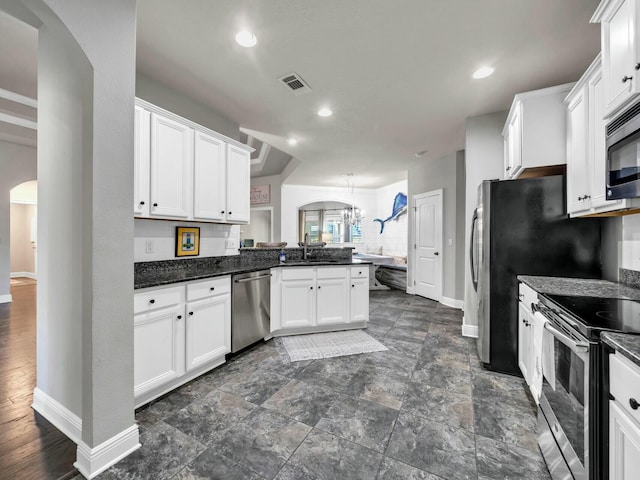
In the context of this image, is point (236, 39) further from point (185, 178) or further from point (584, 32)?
point (584, 32)

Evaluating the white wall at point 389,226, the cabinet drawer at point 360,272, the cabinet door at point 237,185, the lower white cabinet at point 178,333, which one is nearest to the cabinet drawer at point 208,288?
the lower white cabinet at point 178,333

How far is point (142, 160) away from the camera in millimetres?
2258

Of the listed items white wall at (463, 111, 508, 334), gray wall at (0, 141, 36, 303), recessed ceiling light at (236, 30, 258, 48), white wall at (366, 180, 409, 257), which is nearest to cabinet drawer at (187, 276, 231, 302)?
recessed ceiling light at (236, 30, 258, 48)

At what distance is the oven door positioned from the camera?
1.10 meters

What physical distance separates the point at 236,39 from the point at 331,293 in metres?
2.72

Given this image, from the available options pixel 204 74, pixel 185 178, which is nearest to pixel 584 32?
pixel 204 74

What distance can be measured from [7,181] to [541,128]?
792cm

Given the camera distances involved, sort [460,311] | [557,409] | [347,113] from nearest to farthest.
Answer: [557,409] → [347,113] → [460,311]

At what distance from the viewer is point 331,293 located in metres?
3.52

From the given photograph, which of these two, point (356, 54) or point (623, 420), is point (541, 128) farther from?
point (623, 420)

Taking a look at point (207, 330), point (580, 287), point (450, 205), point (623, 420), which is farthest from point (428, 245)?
point (623, 420)

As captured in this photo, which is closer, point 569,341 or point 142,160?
point 569,341

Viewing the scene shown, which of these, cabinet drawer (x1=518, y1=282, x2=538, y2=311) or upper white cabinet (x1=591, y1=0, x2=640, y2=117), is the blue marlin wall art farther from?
upper white cabinet (x1=591, y1=0, x2=640, y2=117)

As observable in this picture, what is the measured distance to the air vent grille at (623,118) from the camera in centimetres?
144
